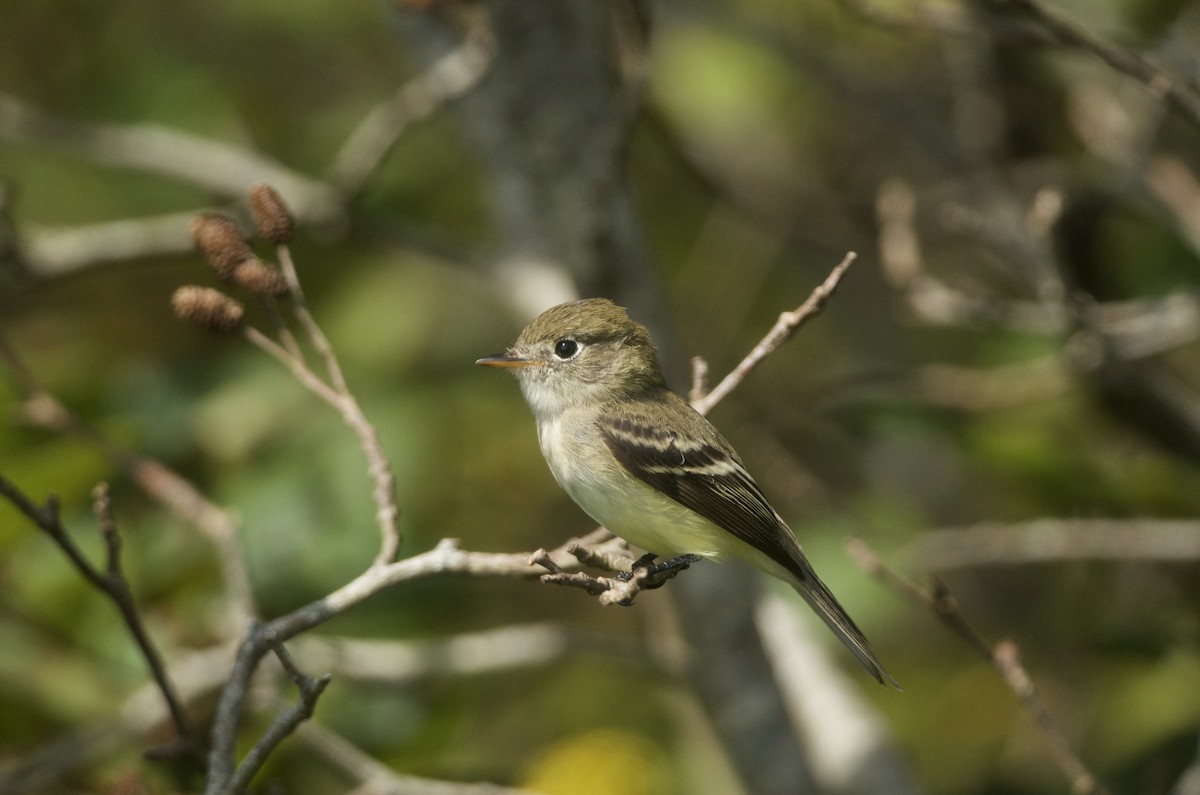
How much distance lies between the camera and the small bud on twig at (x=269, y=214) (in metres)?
2.52

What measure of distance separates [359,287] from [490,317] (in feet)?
4.14

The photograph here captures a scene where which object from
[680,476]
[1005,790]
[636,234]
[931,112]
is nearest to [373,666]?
[680,476]

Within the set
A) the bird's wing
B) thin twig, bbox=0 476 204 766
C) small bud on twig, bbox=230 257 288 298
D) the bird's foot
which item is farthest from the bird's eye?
thin twig, bbox=0 476 204 766

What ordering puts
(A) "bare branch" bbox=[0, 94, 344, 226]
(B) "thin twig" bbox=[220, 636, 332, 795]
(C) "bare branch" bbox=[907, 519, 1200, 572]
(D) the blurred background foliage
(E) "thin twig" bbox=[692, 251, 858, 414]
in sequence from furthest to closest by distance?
1. (A) "bare branch" bbox=[0, 94, 344, 226]
2. (D) the blurred background foliage
3. (C) "bare branch" bbox=[907, 519, 1200, 572]
4. (E) "thin twig" bbox=[692, 251, 858, 414]
5. (B) "thin twig" bbox=[220, 636, 332, 795]

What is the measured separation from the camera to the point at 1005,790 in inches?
184

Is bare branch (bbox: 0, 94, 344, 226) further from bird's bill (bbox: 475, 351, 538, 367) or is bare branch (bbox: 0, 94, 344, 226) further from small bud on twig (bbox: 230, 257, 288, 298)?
small bud on twig (bbox: 230, 257, 288, 298)

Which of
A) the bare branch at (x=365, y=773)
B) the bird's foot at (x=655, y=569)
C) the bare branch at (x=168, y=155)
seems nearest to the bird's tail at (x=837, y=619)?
the bird's foot at (x=655, y=569)

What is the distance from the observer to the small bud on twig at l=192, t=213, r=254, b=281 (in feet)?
8.09

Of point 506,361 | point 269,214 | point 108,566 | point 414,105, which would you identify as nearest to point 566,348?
point 506,361

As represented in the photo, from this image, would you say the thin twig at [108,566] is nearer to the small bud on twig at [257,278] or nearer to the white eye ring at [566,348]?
the small bud on twig at [257,278]

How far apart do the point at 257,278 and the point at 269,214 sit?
0.13 meters

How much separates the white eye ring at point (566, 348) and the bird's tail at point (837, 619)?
0.89m

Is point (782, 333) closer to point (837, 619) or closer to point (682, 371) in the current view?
point (837, 619)

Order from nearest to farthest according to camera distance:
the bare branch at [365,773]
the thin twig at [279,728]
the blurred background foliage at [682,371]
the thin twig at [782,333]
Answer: the thin twig at [279,728]
the thin twig at [782,333]
the bare branch at [365,773]
the blurred background foliage at [682,371]
